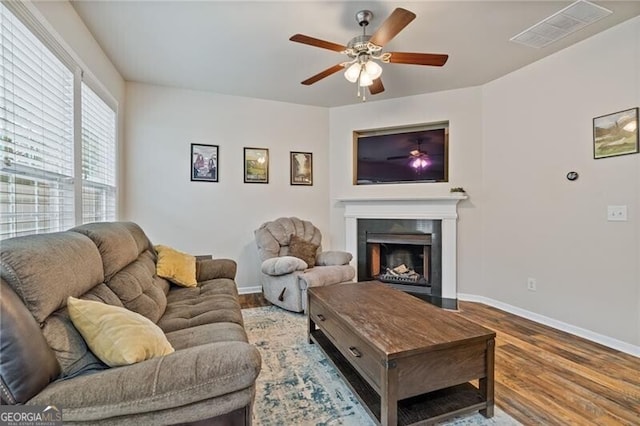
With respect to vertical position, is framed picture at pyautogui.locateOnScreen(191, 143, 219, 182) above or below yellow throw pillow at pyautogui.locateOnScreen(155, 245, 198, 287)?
above

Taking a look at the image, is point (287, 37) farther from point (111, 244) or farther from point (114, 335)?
point (114, 335)

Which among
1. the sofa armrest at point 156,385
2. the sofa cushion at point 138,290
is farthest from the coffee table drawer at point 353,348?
the sofa cushion at point 138,290

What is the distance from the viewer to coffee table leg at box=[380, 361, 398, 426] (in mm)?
1420

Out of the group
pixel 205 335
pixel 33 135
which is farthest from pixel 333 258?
pixel 33 135

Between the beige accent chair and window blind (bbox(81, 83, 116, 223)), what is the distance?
1615mm

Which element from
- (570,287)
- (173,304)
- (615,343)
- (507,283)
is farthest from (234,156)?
(615,343)

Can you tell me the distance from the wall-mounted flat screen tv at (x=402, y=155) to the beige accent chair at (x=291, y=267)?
1145 mm

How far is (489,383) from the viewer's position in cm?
163

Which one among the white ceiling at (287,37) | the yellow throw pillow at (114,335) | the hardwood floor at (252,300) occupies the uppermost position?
the white ceiling at (287,37)

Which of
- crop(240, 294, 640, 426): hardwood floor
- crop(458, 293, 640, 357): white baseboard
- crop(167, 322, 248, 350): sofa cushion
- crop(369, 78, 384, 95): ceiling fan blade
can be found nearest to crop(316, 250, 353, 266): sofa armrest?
crop(458, 293, 640, 357): white baseboard

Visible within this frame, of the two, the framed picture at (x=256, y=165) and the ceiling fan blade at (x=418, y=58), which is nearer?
the ceiling fan blade at (x=418, y=58)

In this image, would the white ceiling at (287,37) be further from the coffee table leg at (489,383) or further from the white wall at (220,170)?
the coffee table leg at (489,383)

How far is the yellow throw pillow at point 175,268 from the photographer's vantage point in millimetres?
2588

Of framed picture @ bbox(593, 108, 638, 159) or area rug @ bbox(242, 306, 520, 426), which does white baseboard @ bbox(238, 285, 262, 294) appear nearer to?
area rug @ bbox(242, 306, 520, 426)
